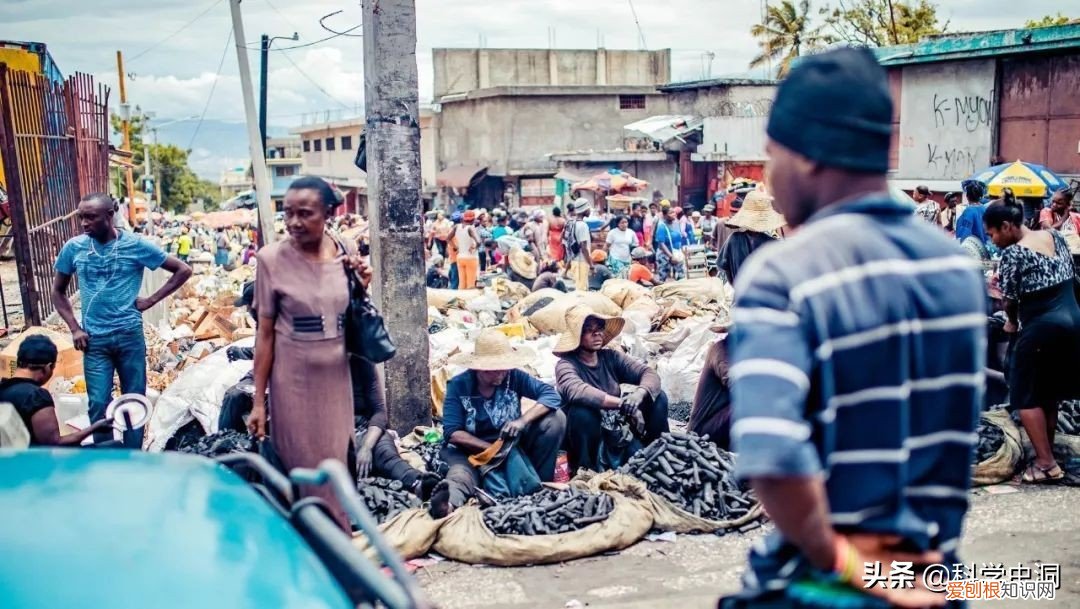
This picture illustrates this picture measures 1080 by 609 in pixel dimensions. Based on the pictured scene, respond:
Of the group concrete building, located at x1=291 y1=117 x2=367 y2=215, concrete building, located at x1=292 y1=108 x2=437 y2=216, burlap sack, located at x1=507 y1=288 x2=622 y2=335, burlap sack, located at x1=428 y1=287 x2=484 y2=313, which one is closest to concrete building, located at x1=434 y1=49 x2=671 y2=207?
concrete building, located at x1=292 y1=108 x2=437 y2=216

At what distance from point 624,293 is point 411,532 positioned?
7.86 metres

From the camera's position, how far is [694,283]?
1391cm

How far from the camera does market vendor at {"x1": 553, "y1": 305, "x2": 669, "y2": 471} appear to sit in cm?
678

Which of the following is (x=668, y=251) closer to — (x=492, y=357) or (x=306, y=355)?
(x=492, y=357)

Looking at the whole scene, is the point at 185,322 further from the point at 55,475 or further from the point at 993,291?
the point at 55,475

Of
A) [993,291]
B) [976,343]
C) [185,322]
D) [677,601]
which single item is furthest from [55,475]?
[185,322]

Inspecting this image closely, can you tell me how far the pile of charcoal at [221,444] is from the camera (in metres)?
6.59

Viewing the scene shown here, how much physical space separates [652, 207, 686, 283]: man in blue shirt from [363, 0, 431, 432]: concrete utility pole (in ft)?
36.9

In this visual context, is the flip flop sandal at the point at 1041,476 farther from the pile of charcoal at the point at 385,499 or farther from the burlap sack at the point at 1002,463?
the pile of charcoal at the point at 385,499

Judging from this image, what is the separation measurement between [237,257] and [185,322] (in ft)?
59.5

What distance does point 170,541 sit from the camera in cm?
260

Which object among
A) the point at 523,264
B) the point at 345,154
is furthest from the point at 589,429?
the point at 345,154

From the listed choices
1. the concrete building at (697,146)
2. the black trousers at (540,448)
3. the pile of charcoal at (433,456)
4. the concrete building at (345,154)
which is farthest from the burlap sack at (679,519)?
the concrete building at (345,154)

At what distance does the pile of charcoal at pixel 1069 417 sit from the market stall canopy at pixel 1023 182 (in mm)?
7937
